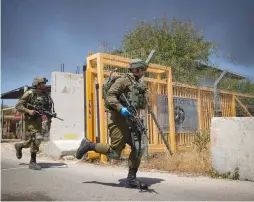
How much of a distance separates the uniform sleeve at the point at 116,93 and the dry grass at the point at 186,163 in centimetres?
222

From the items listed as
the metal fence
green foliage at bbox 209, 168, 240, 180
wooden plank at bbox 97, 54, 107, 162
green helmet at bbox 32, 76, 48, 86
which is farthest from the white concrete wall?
green foliage at bbox 209, 168, 240, 180

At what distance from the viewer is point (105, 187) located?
4.46 metres

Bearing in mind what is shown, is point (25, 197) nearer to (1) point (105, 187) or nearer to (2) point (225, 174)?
(1) point (105, 187)

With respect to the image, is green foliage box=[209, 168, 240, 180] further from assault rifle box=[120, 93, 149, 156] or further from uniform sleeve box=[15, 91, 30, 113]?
uniform sleeve box=[15, 91, 30, 113]

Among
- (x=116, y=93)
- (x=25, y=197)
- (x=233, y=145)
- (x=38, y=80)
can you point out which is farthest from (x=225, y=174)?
(x=38, y=80)

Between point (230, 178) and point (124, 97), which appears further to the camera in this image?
point (230, 178)

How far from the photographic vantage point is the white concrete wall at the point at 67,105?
10500 millimetres

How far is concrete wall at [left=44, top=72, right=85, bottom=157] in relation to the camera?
1050cm

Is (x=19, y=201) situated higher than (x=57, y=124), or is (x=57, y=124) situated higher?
(x=57, y=124)

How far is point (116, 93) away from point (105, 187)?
1264mm

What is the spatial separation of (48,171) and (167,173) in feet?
6.84

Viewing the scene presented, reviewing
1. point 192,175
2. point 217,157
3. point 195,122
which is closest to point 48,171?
point 192,175

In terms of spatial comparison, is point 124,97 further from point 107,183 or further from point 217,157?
point 217,157

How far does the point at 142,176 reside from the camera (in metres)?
5.52
